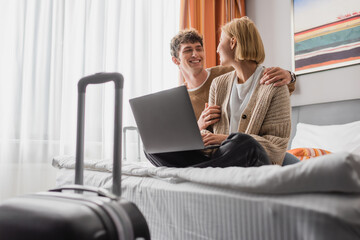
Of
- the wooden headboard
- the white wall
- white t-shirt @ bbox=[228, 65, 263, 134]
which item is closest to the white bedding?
white t-shirt @ bbox=[228, 65, 263, 134]

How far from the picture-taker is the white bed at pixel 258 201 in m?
0.58

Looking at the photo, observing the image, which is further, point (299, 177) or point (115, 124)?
point (115, 124)

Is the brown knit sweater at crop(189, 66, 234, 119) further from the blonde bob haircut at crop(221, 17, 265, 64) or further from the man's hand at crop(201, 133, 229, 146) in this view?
the man's hand at crop(201, 133, 229, 146)

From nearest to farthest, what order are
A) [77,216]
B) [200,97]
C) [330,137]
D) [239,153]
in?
1. [77,216]
2. [239,153]
3. [200,97]
4. [330,137]

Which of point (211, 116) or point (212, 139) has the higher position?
point (211, 116)

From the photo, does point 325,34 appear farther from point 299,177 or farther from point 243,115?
point 299,177

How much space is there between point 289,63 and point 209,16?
91cm

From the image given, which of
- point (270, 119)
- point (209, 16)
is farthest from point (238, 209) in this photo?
point (209, 16)

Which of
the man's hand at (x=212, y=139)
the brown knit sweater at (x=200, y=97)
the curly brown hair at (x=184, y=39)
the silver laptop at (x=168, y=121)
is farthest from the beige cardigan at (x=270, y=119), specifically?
the curly brown hair at (x=184, y=39)

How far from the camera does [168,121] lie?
1.15 meters

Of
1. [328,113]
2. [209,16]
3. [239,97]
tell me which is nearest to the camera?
[239,97]

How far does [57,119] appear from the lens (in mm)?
2420

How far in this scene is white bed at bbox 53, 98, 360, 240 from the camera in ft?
1.91

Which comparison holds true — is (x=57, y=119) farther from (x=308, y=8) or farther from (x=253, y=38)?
(x=308, y=8)
